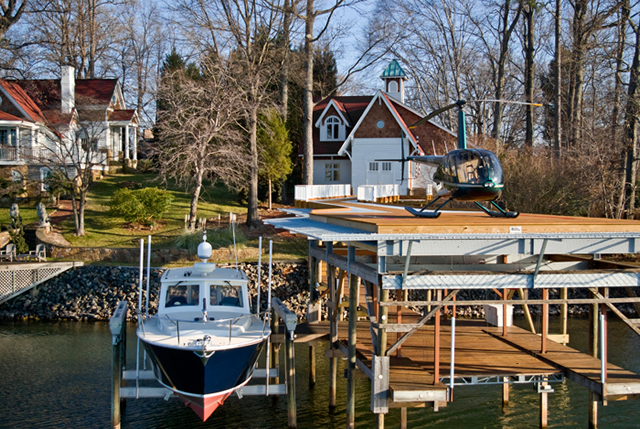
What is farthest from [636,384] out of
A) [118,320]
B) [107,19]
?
[107,19]

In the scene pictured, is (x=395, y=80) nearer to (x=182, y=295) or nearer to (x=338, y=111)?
(x=338, y=111)

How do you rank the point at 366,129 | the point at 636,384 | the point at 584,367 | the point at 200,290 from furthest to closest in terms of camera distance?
the point at 366,129 → the point at 200,290 → the point at 584,367 → the point at 636,384

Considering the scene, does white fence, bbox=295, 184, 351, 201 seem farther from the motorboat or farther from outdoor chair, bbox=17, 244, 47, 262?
outdoor chair, bbox=17, 244, 47, 262

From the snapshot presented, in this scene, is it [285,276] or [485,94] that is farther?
[485,94]

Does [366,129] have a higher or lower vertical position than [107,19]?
lower

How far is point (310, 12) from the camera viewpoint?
33875 mm

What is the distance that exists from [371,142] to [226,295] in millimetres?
28468

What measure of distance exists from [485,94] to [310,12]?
978 inches

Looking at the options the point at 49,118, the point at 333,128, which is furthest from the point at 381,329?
the point at 49,118

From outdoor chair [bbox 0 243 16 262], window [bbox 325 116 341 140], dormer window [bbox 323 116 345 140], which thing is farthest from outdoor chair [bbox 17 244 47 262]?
window [bbox 325 116 341 140]

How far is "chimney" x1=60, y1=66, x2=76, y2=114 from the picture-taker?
139 ft

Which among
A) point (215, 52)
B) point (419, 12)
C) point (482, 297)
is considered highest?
point (419, 12)

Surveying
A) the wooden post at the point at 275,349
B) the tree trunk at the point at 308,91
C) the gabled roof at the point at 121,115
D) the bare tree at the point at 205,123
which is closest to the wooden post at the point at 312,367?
the wooden post at the point at 275,349

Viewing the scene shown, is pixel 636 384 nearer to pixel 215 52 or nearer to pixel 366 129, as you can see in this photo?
pixel 215 52
